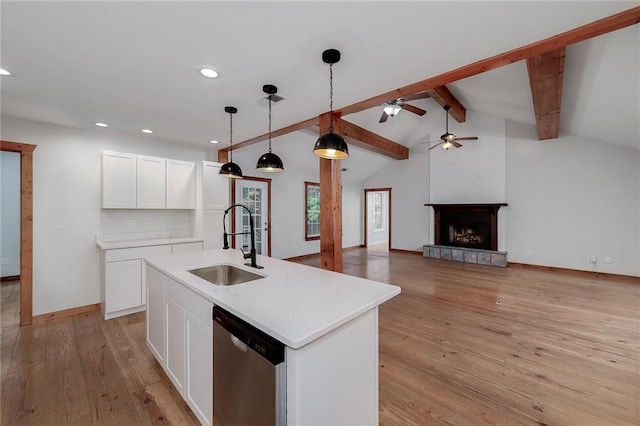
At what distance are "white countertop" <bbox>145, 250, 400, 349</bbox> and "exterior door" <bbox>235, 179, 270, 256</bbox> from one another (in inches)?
139

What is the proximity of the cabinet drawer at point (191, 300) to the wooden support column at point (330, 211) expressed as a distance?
1742mm

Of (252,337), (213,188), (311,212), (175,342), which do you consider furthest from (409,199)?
(252,337)

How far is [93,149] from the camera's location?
3689mm

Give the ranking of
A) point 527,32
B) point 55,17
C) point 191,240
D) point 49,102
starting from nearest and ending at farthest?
1. point 55,17
2. point 527,32
3. point 49,102
4. point 191,240

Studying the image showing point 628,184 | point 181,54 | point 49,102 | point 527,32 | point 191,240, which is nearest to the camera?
point 527,32

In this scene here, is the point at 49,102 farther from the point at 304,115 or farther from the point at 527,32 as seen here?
the point at 527,32

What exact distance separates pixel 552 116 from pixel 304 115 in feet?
12.9

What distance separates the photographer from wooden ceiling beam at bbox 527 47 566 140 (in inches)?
101

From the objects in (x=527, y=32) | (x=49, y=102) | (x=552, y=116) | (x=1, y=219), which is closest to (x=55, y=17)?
(x=49, y=102)

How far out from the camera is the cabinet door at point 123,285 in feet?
10.8

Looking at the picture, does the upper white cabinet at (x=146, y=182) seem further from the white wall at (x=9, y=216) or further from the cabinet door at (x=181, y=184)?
the white wall at (x=9, y=216)

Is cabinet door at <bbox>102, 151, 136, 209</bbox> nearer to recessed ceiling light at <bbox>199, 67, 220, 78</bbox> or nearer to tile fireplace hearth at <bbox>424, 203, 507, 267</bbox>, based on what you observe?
recessed ceiling light at <bbox>199, 67, 220, 78</bbox>

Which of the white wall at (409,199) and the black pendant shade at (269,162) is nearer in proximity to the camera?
the black pendant shade at (269,162)

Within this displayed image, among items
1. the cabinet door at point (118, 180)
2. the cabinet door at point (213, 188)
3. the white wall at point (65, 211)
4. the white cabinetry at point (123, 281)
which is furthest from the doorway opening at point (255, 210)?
the white wall at point (65, 211)
